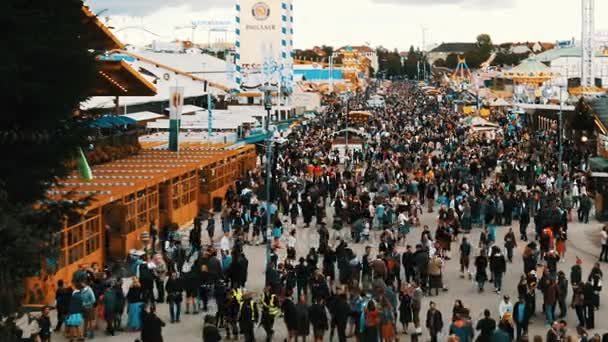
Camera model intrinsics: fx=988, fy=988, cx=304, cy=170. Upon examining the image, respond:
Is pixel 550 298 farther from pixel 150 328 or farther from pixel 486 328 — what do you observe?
pixel 150 328

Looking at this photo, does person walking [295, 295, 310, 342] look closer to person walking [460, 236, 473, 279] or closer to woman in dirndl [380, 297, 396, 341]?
woman in dirndl [380, 297, 396, 341]

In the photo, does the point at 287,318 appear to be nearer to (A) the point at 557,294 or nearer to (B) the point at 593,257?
(A) the point at 557,294

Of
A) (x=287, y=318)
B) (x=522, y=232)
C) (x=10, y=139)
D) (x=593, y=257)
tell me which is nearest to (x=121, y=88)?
(x=522, y=232)

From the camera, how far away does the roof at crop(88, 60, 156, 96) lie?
2667cm

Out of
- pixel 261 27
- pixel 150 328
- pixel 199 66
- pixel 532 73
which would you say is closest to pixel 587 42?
pixel 532 73

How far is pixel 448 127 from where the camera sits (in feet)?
194

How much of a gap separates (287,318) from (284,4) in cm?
6571

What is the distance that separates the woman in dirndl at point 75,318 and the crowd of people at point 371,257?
2 centimetres

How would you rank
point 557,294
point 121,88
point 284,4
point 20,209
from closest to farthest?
point 20,209, point 557,294, point 121,88, point 284,4

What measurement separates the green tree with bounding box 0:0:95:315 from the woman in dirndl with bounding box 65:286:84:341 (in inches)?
249

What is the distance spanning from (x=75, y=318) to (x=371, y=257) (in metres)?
7.17

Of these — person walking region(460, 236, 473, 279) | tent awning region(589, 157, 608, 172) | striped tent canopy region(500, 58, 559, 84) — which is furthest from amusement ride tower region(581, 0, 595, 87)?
person walking region(460, 236, 473, 279)

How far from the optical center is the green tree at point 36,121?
22.8ft

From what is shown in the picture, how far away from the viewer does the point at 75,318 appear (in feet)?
45.6
